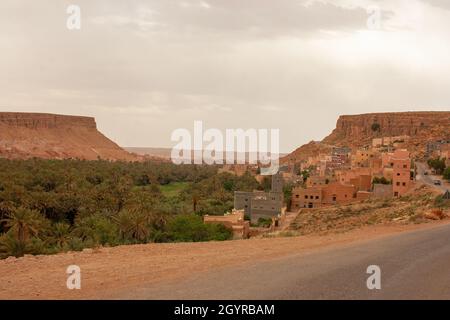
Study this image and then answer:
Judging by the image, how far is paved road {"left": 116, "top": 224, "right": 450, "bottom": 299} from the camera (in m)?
6.91

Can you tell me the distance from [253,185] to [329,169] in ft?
28.3

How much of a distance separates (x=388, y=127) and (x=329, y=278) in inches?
4311

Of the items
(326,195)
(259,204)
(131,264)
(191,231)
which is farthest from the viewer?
(259,204)

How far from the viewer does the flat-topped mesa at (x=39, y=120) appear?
487ft

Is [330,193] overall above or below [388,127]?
below

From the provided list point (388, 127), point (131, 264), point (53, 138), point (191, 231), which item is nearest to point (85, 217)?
point (191, 231)

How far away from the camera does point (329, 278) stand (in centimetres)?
770

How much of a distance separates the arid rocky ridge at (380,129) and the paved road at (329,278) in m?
80.5

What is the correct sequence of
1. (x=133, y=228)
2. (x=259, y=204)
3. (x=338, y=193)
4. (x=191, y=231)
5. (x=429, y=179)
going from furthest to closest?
1. (x=259, y=204)
2. (x=429, y=179)
3. (x=338, y=193)
4. (x=191, y=231)
5. (x=133, y=228)

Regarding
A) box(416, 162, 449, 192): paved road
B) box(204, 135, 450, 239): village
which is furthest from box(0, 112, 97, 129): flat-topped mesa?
box(416, 162, 449, 192): paved road

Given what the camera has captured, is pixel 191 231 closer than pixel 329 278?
No

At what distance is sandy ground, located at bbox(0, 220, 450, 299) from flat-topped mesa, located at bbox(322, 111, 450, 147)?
3232 inches

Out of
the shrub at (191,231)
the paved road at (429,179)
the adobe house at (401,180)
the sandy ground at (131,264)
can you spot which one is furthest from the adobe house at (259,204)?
the sandy ground at (131,264)

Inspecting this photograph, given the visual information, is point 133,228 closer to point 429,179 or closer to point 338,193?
point 338,193
